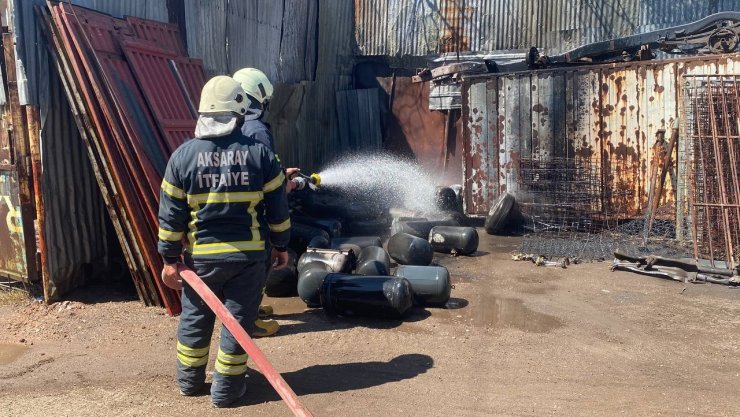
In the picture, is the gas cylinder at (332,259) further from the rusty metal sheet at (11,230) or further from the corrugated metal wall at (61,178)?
the rusty metal sheet at (11,230)

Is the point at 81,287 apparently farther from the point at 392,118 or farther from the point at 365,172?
the point at 392,118

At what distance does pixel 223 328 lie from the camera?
4.29 meters

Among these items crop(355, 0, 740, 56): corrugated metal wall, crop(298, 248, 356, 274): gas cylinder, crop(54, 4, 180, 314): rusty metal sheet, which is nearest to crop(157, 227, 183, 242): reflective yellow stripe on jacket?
crop(54, 4, 180, 314): rusty metal sheet

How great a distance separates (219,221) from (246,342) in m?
0.89

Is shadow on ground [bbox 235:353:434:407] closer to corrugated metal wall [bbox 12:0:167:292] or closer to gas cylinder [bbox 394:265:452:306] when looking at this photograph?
gas cylinder [bbox 394:265:452:306]

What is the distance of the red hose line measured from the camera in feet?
11.5

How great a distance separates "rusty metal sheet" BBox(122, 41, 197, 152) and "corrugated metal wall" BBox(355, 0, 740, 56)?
8.52m

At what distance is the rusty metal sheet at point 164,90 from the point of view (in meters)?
6.56

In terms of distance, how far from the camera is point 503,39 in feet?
48.6

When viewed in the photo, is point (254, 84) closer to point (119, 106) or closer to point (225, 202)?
point (225, 202)

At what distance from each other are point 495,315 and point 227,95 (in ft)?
11.0

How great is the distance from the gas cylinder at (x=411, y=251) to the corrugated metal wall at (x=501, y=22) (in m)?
8.35

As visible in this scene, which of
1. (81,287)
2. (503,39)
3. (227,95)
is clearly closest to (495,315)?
(227,95)

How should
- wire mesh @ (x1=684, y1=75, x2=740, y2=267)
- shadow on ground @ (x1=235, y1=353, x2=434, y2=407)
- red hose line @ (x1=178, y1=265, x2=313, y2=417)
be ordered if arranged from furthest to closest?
1. wire mesh @ (x1=684, y1=75, x2=740, y2=267)
2. shadow on ground @ (x1=235, y1=353, x2=434, y2=407)
3. red hose line @ (x1=178, y1=265, x2=313, y2=417)
